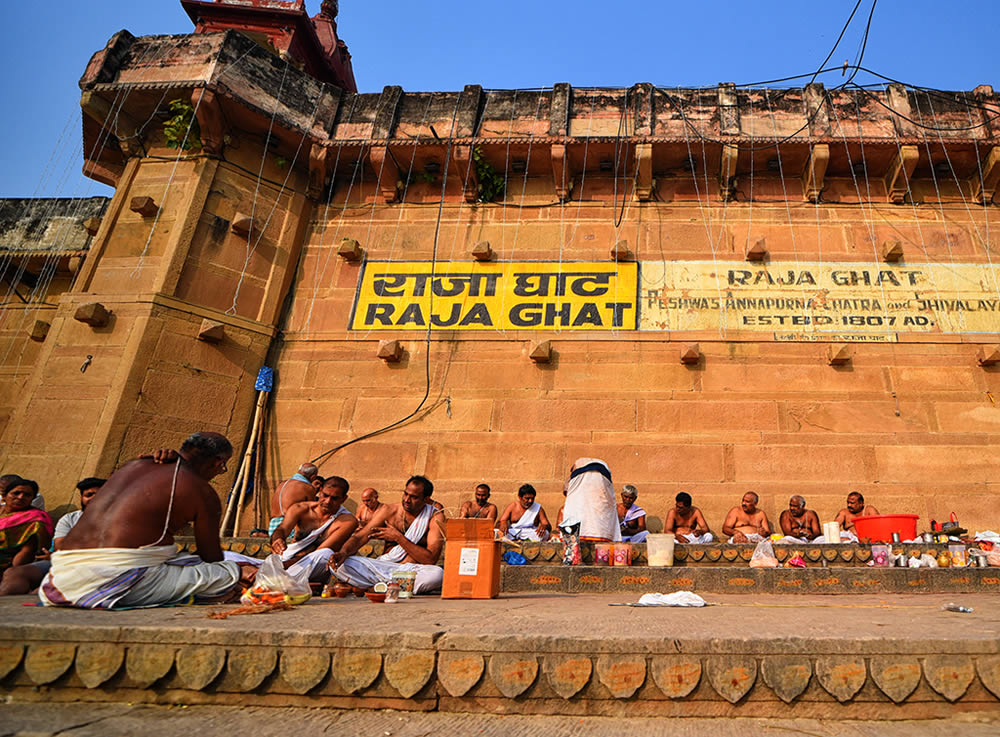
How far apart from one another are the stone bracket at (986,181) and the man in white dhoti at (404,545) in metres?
9.91

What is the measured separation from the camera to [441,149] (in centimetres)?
983

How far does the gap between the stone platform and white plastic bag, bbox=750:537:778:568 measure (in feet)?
10.6

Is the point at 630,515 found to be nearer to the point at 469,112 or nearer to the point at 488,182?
the point at 488,182

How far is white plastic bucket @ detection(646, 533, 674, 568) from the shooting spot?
17.9 feet

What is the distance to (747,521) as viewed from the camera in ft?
24.1

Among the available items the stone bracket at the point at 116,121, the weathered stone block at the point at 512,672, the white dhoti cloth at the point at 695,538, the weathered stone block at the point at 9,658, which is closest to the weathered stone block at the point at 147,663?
the weathered stone block at the point at 9,658

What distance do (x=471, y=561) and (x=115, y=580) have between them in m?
2.11

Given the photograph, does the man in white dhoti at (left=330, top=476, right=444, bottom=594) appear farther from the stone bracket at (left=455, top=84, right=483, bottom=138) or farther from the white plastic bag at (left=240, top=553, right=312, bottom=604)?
the stone bracket at (left=455, top=84, right=483, bottom=138)

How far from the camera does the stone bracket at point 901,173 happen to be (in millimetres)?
8977

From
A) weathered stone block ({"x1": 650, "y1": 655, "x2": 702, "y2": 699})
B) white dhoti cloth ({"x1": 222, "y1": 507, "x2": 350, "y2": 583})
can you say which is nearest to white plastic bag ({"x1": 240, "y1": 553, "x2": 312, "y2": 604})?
white dhoti cloth ({"x1": 222, "y1": 507, "x2": 350, "y2": 583})

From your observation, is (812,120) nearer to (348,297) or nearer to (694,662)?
(348,297)

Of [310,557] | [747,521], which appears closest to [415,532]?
[310,557]

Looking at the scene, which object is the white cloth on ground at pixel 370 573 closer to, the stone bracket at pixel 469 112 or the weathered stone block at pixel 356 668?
the weathered stone block at pixel 356 668

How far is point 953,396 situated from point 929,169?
12.9 ft
